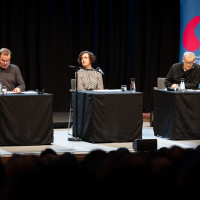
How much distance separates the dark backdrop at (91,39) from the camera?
27.2 feet

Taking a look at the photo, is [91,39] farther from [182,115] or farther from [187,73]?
[182,115]

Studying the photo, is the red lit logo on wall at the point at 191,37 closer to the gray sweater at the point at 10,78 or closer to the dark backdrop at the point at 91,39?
the dark backdrop at the point at 91,39

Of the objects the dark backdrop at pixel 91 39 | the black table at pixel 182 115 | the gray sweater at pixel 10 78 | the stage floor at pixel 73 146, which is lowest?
the stage floor at pixel 73 146

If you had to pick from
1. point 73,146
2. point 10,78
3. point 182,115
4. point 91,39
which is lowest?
point 73,146

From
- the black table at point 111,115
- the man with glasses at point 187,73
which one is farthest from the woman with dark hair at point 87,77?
the man with glasses at point 187,73

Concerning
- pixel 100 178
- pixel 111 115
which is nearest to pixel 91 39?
pixel 111 115

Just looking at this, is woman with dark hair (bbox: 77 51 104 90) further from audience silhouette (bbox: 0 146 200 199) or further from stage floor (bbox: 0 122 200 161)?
audience silhouette (bbox: 0 146 200 199)

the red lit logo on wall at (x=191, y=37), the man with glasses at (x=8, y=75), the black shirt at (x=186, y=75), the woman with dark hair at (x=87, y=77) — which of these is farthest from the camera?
the red lit logo on wall at (x=191, y=37)

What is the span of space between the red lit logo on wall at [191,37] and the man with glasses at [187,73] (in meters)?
2.01

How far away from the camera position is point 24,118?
18.1 feet

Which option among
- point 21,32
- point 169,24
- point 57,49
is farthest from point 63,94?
point 169,24

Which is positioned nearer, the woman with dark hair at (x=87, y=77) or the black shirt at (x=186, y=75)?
the woman with dark hair at (x=87, y=77)

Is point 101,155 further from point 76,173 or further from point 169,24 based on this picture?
point 169,24

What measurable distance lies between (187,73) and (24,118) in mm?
Answer: 2481
